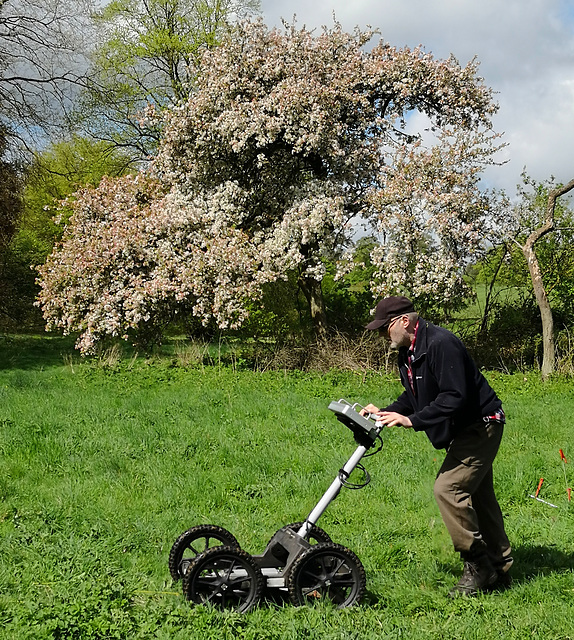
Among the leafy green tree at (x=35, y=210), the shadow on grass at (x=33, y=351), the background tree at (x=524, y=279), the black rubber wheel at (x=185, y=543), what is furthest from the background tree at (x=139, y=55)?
the black rubber wheel at (x=185, y=543)

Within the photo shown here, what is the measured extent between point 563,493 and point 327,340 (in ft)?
30.1

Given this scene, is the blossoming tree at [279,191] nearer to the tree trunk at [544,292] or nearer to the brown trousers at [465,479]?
the tree trunk at [544,292]

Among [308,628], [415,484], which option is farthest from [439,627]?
[415,484]

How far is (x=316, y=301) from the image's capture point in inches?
656

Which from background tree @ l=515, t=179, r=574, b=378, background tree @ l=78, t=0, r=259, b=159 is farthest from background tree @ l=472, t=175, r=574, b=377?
background tree @ l=78, t=0, r=259, b=159

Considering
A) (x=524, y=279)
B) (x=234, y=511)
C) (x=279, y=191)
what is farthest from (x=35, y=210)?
(x=234, y=511)

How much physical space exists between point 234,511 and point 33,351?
16019mm

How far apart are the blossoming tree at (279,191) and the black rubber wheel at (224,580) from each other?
1045 cm

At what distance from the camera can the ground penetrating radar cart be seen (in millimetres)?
4242

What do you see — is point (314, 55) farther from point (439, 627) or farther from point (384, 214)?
point (439, 627)

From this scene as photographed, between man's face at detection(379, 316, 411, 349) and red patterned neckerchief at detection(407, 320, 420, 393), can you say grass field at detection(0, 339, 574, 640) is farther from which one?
man's face at detection(379, 316, 411, 349)

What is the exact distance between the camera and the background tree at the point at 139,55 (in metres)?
28.8

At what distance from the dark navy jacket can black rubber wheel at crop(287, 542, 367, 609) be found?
90 centimetres

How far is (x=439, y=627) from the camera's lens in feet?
13.9
